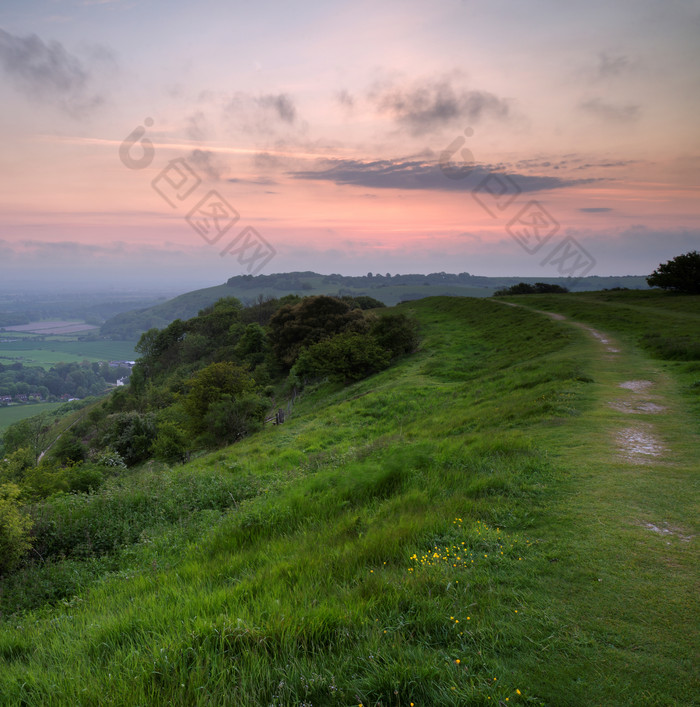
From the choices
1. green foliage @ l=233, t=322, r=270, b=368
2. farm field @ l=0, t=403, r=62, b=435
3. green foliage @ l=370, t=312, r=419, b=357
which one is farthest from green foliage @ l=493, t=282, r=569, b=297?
farm field @ l=0, t=403, r=62, b=435

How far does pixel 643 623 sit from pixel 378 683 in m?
2.31

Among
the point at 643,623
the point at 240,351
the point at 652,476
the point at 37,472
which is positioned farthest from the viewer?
the point at 240,351

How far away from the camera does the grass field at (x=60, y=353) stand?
15682cm

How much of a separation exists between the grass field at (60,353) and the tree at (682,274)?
550 feet

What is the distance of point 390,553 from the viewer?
4.80 meters

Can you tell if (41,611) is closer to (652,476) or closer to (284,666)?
(284,666)

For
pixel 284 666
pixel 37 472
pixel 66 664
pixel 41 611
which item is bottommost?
pixel 37 472

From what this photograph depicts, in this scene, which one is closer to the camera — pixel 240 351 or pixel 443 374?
pixel 443 374

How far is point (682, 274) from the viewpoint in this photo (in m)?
46.6

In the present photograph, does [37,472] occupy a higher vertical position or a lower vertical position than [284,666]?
lower

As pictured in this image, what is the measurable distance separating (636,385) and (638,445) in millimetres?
6305

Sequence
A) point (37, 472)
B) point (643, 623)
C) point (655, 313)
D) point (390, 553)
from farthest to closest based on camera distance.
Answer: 1. point (655, 313)
2. point (37, 472)
3. point (390, 553)
4. point (643, 623)

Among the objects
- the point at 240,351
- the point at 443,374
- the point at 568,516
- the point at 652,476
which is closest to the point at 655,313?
the point at 443,374

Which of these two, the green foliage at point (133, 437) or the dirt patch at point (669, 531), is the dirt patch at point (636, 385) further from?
the green foliage at point (133, 437)
